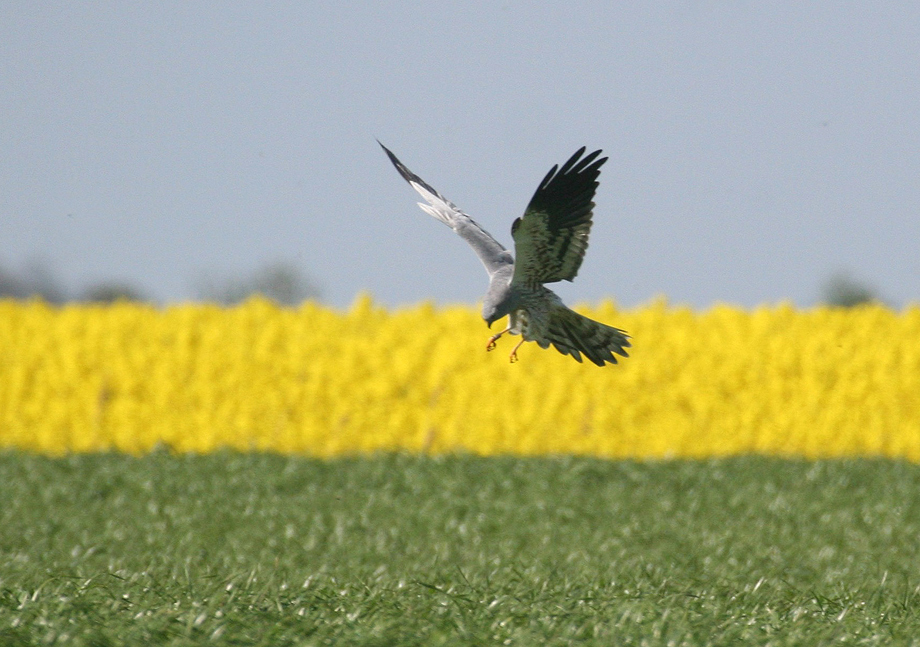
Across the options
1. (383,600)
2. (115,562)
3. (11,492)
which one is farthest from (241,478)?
(383,600)

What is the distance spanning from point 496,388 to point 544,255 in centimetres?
1049

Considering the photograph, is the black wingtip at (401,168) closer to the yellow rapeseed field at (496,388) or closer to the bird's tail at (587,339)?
the bird's tail at (587,339)

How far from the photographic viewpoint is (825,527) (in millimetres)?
10945

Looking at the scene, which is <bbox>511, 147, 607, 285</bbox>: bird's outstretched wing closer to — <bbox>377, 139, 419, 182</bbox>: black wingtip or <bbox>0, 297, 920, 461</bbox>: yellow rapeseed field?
<bbox>377, 139, 419, 182</bbox>: black wingtip

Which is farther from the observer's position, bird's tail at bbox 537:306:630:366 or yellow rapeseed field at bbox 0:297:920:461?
yellow rapeseed field at bbox 0:297:920:461

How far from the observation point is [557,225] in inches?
→ 225

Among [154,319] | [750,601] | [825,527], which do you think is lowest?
[750,601]

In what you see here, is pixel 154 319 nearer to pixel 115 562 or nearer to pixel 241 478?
pixel 241 478

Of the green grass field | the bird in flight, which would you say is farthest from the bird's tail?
the green grass field

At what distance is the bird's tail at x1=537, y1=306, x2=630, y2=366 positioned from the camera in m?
6.29

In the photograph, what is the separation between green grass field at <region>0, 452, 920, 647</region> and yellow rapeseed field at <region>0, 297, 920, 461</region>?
2284mm

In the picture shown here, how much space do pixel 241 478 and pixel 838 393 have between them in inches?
325

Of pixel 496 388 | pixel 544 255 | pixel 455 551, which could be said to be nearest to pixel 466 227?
pixel 544 255

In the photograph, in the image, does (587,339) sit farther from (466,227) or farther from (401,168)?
(401,168)
